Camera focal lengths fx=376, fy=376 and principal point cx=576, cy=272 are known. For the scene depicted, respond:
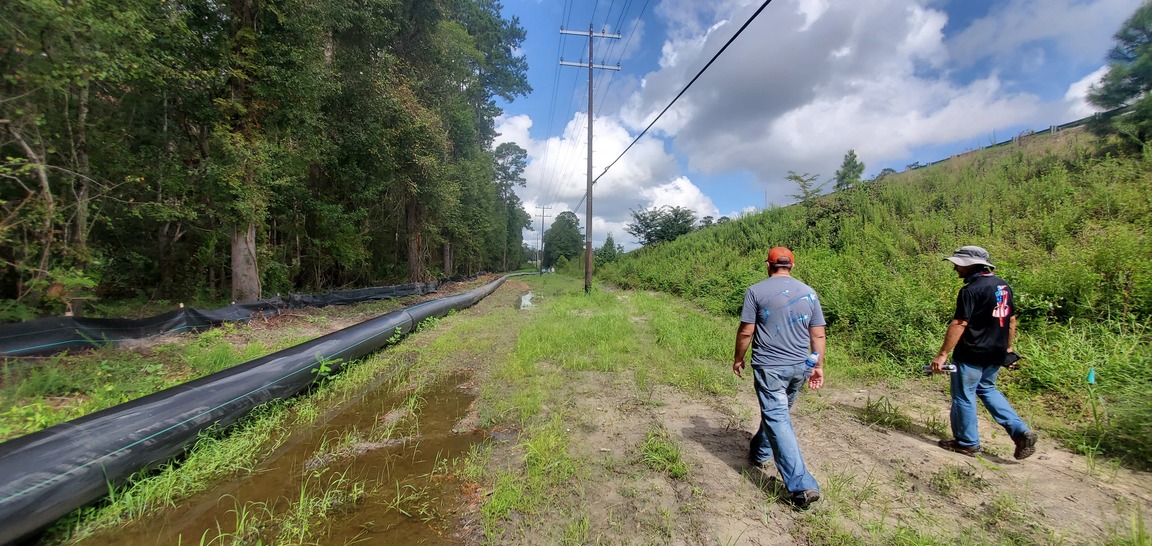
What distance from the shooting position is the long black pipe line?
1.84 metres

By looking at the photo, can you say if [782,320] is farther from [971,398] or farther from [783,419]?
[971,398]

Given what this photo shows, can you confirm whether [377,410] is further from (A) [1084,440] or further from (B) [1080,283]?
(B) [1080,283]

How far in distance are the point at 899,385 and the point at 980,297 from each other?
199cm

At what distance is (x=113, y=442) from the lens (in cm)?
225

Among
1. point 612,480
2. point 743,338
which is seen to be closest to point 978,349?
point 743,338

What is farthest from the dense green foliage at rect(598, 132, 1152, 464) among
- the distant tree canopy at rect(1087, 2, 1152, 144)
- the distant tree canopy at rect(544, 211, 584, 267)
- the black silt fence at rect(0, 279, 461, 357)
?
the distant tree canopy at rect(544, 211, 584, 267)

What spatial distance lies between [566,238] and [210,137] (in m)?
56.7

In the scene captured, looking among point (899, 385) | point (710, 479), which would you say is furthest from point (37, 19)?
point (899, 385)

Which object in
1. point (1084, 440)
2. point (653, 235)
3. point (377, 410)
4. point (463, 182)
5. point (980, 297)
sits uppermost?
point (463, 182)

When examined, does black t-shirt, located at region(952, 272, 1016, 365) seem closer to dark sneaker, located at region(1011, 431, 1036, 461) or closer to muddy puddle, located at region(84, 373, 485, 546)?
dark sneaker, located at region(1011, 431, 1036, 461)

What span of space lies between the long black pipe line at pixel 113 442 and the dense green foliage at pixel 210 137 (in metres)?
4.22

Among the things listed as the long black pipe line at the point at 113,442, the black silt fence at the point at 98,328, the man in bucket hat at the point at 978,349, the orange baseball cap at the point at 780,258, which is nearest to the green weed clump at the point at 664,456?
the orange baseball cap at the point at 780,258

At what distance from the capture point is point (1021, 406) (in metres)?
3.44

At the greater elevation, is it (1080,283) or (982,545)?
(1080,283)
